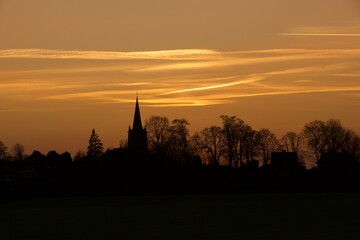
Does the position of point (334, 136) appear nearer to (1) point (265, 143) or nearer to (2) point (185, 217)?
(1) point (265, 143)

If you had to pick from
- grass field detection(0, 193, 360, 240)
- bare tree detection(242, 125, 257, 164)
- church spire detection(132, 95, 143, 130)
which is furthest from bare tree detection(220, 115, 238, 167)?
church spire detection(132, 95, 143, 130)

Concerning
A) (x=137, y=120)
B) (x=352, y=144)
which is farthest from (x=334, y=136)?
(x=137, y=120)

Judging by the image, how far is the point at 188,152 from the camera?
111062 millimetres

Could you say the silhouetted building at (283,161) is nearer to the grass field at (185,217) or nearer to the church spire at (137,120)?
the grass field at (185,217)

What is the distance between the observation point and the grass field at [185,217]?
123ft

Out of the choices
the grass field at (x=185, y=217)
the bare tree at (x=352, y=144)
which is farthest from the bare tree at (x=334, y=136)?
the grass field at (x=185, y=217)

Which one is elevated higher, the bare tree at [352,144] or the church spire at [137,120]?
the church spire at [137,120]

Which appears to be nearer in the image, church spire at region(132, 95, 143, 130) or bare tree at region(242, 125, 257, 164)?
bare tree at region(242, 125, 257, 164)

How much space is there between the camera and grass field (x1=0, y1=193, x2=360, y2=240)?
37375 millimetres

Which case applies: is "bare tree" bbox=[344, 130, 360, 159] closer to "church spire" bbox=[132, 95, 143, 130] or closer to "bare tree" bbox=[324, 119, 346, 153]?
"bare tree" bbox=[324, 119, 346, 153]

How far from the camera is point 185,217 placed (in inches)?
1877

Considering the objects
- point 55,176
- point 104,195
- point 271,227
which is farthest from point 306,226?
point 55,176

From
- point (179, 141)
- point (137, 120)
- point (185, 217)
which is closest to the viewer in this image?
point (185, 217)

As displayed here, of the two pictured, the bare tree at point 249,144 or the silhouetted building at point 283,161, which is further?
the silhouetted building at point 283,161
